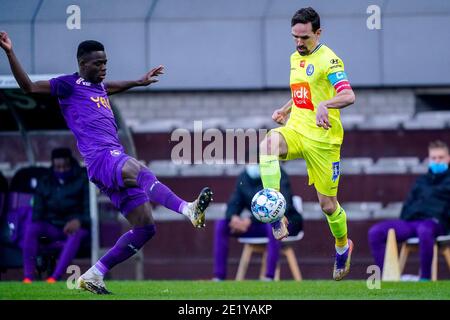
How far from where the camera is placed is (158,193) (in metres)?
9.12

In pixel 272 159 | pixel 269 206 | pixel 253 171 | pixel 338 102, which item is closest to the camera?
pixel 338 102

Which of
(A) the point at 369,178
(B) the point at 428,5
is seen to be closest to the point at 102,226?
(A) the point at 369,178

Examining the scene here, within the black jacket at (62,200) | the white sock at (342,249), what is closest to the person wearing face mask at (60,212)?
the black jacket at (62,200)

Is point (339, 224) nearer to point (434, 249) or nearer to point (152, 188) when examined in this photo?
point (152, 188)

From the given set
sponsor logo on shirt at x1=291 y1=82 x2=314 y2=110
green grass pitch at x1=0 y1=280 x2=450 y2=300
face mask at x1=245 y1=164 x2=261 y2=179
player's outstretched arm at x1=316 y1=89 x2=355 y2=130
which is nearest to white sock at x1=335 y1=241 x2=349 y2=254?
green grass pitch at x1=0 y1=280 x2=450 y2=300

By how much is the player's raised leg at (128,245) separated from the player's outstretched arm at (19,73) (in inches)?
48.2

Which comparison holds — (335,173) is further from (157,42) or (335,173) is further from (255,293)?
(157,42)

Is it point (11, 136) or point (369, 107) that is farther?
point (369, 107)

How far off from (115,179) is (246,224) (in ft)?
14.9

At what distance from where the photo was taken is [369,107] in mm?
16969

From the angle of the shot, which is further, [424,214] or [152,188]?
[424,214]

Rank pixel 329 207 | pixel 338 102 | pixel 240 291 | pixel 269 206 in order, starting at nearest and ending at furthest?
pixel 338 102
pixel 269 206
pixel 329 207
pixel 240 291

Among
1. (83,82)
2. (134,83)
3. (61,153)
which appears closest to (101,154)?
(83,82)

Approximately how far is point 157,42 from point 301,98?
7.19 meters
